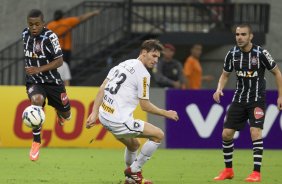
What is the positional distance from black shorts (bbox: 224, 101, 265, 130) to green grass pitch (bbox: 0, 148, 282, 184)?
0.79 metres

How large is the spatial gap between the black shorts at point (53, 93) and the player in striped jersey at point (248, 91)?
2.72m

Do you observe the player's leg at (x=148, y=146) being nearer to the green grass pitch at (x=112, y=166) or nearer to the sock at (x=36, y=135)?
the green grass pitch at (x=112, y=166)

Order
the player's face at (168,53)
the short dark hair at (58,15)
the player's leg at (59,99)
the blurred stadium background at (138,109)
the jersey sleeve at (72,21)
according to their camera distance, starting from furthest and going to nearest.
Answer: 1. the jersey sleeve at (72,21)
2. the short dark hair at (58,15)
3. the player's face at (168,53)
4. the blurred stadium background at (138,109)
5. the player's leg at (59,99)

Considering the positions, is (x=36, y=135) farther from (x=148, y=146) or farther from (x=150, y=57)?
(x=150, y=57)

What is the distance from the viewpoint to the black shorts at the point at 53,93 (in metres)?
14.5

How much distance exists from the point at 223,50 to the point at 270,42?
126 cm

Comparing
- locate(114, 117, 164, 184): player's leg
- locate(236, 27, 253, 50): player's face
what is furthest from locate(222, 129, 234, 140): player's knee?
locate(114, 117, 164, 184): player's leg

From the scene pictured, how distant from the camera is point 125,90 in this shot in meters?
12.0

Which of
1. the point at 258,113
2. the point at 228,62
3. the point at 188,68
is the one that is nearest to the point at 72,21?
the point at 188,68

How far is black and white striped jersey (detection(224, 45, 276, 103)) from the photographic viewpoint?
13445 mm

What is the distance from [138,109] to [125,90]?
811 centimetres

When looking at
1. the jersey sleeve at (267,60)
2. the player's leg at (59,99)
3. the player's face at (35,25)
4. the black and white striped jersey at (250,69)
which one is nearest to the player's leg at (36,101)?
the player's leg at (59,99)

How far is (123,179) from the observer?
43.6 ft

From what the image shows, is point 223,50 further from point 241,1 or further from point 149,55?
point 149,55
